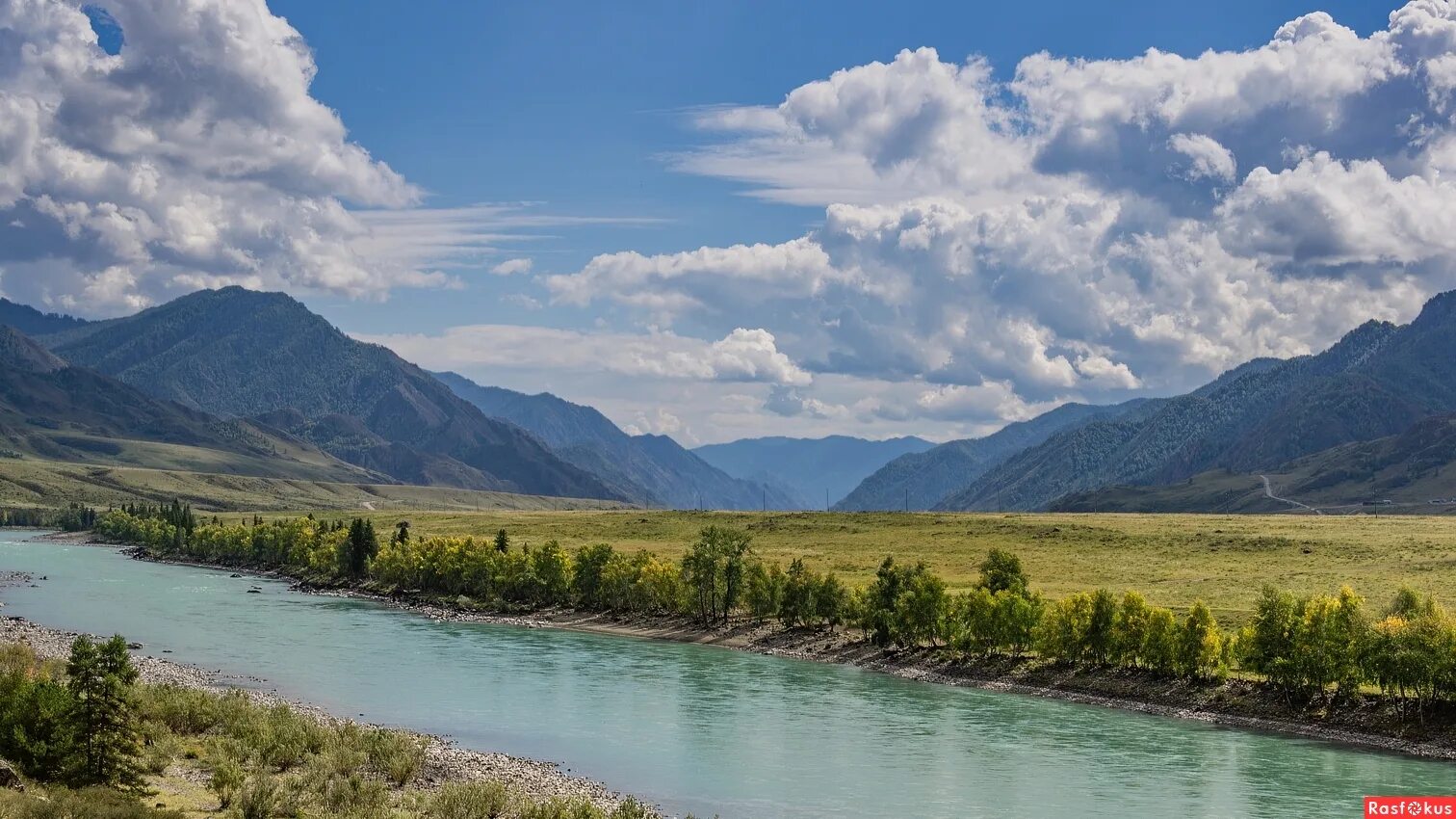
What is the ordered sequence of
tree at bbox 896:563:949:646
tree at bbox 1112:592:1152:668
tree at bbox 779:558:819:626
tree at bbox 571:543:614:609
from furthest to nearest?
tree at bbox 571:543:614:609 → tree at bbox 779:558:819:626 → tree at bbox 896:563:949:646 → tree at bbox 1112:592:1152:668

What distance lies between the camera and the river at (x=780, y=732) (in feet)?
206

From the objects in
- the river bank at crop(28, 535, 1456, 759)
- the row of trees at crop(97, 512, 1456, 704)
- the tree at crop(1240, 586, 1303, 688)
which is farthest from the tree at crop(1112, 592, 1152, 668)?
the tree at crop(1240, 586, 1303, 688)

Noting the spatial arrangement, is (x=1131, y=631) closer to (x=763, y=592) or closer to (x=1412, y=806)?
(x=1412, y=806)

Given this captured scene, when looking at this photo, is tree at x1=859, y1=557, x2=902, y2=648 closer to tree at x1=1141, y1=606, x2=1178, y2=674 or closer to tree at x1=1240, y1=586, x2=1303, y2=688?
tree at x1=1141, y1=606, x2=1178, y2=674

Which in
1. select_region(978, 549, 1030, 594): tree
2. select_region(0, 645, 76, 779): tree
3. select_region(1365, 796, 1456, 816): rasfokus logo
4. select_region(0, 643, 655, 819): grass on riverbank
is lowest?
select_region(1365, 796, 1456, 816): rasfokus logo

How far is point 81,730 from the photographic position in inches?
1805

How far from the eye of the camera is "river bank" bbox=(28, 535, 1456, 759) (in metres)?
79.6

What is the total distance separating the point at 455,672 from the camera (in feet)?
335

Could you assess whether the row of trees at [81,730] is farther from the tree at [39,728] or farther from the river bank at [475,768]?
the river bank at [475,768]

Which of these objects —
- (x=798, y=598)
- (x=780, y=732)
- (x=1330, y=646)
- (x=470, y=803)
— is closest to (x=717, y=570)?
(x=798, y=598)

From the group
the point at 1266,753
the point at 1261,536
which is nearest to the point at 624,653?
the point at 1266,753

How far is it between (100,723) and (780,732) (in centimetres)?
4453

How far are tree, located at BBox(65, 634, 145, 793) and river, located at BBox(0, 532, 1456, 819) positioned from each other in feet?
83.9

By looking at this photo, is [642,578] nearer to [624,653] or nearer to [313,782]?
[624,653]
